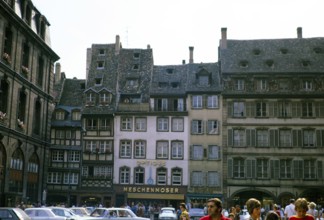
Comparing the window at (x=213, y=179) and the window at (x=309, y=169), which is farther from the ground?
the window at (x=309, y=169)

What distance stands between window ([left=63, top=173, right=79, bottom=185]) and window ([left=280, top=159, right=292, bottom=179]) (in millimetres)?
21202

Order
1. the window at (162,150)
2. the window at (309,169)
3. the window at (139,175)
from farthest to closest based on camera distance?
the window at (162,150) → the window at (139,175) → the window at (309,169)

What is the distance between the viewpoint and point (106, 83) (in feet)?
185

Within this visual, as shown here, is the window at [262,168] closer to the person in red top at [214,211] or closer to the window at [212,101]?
the window at [212,101]

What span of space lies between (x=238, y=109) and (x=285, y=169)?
7740 mm

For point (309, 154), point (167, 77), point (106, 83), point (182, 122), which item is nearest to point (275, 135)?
point (309, 154)

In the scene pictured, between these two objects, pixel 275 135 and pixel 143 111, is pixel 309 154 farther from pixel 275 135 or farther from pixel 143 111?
pixel 143 111

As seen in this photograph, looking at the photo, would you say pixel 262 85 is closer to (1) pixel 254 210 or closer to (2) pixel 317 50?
(2) pixel 317 50

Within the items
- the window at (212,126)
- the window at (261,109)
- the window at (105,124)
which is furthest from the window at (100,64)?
the window at (261,109)

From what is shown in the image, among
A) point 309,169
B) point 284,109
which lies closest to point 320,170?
point 309,169

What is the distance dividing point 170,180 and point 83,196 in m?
9.24

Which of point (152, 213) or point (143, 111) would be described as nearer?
point (152, 213)

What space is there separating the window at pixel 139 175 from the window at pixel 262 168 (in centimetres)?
1202

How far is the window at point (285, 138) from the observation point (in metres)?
51.1
